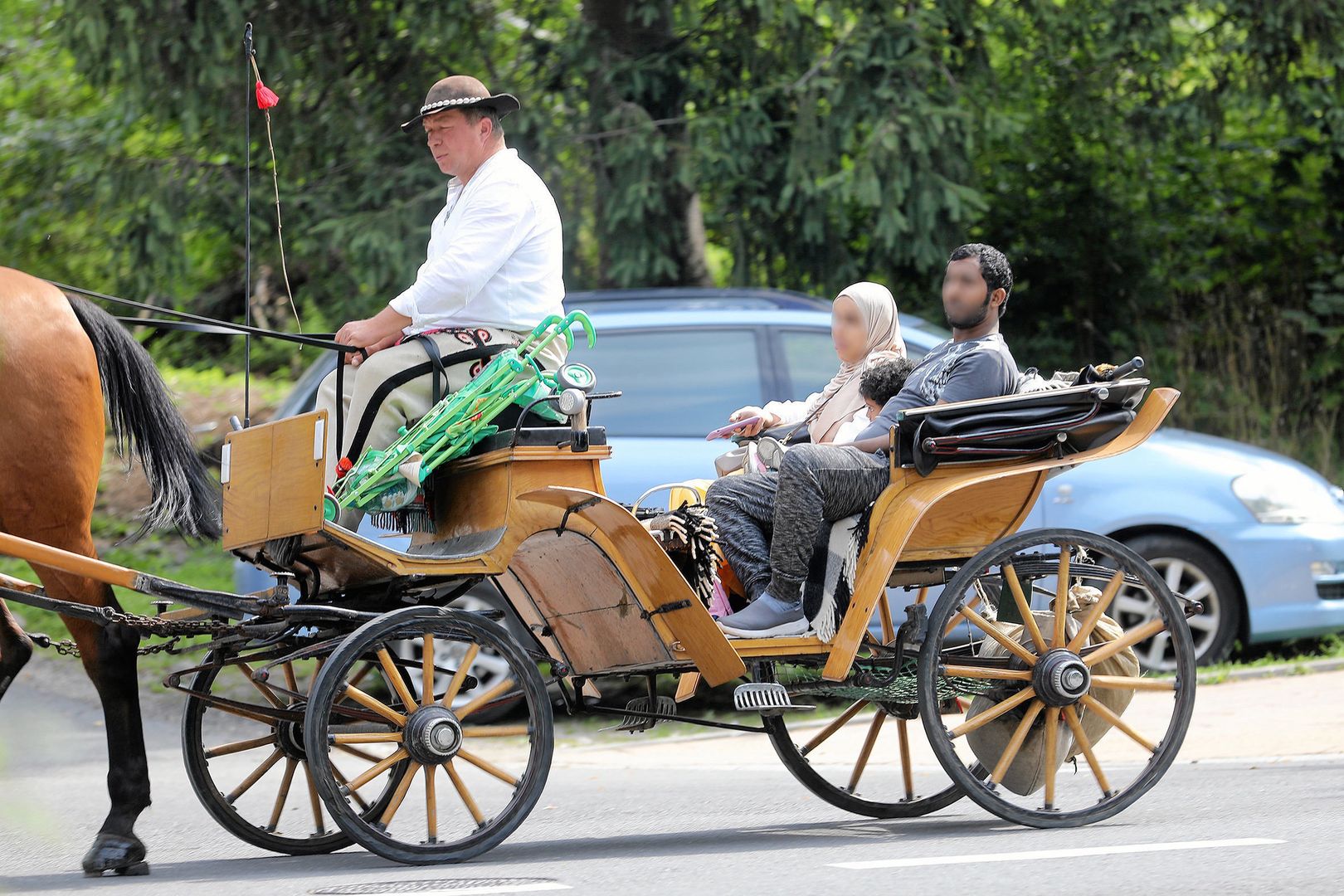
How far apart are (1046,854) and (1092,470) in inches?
161

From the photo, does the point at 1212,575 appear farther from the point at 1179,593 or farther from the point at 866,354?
the point at 866,354

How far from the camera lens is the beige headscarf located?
5957 mm

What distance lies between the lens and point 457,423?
A: 510 cm

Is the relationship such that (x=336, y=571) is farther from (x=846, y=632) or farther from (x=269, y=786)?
(x=269, y=786)

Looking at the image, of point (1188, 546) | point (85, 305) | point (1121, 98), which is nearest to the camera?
point (85, 305)

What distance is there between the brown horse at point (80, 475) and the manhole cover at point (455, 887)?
0.93 metres

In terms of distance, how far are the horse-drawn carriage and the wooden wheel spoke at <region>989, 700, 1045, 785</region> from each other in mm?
11

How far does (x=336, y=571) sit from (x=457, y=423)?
712mm

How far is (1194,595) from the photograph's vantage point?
346 inches

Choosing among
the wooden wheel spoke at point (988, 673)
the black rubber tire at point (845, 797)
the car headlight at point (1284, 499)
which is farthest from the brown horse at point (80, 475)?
the car headlight at point (1284, 499)

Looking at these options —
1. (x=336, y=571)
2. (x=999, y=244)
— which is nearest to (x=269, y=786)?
(x=336, y=571)

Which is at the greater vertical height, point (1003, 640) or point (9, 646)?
point (1003, 640)

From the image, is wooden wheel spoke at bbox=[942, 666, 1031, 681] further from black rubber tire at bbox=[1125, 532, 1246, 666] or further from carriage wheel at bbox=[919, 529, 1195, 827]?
black rubber tire at bbox=[1125, 532, 1246, 666]

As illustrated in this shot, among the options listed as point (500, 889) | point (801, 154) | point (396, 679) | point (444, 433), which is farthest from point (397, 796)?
point (801, 154)
